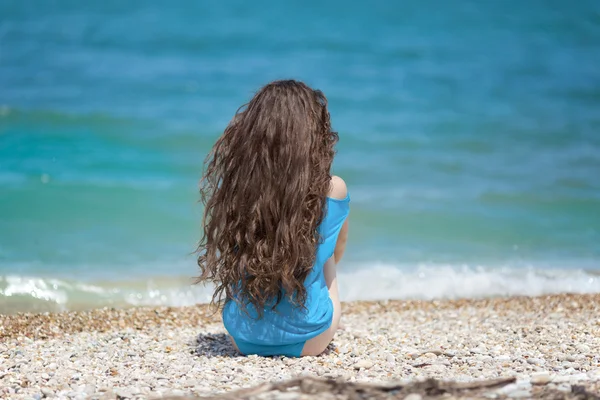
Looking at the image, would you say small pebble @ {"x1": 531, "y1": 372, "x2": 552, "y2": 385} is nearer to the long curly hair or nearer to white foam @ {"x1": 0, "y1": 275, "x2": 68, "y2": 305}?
the long curly hair

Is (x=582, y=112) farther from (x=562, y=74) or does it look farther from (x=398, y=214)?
(x=398, y=214)

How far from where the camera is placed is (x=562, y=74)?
12891mm

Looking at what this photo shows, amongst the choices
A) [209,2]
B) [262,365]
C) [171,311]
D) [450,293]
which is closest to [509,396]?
[262,365]

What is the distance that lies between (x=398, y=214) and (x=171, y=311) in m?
3.61

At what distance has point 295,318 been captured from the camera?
3.35 meters

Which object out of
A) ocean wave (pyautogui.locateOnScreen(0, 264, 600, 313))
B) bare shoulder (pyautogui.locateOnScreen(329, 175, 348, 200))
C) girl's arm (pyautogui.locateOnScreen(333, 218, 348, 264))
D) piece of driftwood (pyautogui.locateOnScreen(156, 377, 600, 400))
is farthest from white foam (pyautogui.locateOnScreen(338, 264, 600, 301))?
piece of driftwood (pyautogui.locateOnScreen(156, 377, 600, 400))

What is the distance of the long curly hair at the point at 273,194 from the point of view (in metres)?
3.22

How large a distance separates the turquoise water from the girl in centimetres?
216

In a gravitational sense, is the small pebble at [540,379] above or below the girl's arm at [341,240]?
below

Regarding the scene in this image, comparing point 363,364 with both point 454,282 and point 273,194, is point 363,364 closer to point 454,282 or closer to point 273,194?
point 273,194

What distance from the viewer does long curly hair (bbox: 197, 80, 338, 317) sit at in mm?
3223

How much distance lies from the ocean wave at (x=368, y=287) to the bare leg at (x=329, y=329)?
2.06 metres

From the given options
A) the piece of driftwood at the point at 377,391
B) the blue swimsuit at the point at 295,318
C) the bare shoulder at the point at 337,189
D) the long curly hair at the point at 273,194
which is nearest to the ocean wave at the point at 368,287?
the blue swimsuit at the point at 295,318

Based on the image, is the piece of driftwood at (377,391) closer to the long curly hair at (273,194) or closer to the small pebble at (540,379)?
the small pebble at (540,379)
